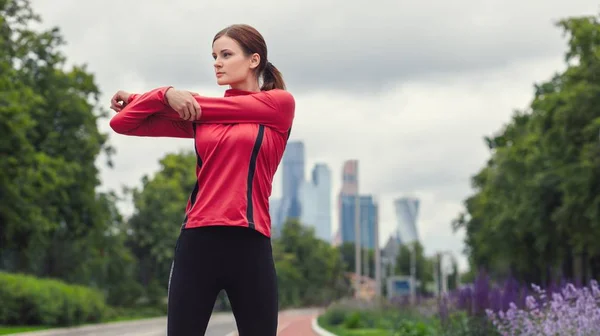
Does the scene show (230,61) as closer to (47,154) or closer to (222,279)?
(222,279)

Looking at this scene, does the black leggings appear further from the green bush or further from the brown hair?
the green bush

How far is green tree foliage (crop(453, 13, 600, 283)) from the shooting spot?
A: 32.0 metres

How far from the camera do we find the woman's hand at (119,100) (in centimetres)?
361

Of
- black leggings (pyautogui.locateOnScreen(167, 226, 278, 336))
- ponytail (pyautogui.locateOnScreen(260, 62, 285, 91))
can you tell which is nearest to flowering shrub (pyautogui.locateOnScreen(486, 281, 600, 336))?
ponytail (pyautogui.locateOnScreen(260, 62, 285, 91))

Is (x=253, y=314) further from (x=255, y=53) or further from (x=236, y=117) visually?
(x=255, y=53)

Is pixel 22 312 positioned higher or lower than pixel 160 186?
lower

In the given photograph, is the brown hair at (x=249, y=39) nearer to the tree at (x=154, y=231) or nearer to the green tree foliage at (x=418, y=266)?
the tree at (x=154, y=231)

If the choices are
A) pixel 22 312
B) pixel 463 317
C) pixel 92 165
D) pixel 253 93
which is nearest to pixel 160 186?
pixel 92 165

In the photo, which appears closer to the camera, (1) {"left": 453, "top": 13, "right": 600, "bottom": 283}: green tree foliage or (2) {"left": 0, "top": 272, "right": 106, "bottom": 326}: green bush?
(2) {"left": 0, "top": 272, "right": 106, "bottom": 326}: green bush

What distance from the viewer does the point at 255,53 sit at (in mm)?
3566

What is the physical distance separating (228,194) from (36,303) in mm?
27151

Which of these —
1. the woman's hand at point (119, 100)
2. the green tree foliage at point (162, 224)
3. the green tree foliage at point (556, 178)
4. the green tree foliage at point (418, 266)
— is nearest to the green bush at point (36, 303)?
the green tree foliage at point (556, 178)

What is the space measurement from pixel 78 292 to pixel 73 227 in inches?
240

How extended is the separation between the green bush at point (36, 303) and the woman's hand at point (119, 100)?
2584cm
